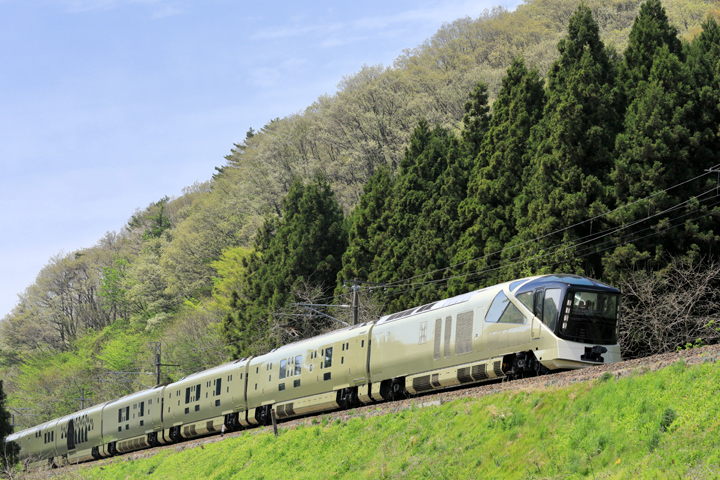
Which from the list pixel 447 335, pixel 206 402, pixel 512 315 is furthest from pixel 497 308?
pixel 206 402

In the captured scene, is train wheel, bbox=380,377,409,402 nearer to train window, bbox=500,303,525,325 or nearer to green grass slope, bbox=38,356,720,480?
green grass slope, bbox=38,356,720,480

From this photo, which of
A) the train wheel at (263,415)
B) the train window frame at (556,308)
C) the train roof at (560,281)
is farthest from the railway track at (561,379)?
the train wheel at (263,415)

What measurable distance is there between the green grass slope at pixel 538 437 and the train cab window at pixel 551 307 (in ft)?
9.05

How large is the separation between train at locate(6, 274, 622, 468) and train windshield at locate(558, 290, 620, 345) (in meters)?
0.02

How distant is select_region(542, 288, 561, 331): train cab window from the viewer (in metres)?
19.3

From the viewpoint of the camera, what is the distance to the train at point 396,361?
Answer: 19.6 meters

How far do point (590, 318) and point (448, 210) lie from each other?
60.3 ft

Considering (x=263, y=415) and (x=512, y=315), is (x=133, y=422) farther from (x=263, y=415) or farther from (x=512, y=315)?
(x=512, y=315)

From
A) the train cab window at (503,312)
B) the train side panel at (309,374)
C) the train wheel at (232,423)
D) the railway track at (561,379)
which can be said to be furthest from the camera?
the train wheel at (232,423)

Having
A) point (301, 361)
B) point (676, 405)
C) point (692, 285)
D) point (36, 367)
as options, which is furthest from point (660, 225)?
point (36, 367)

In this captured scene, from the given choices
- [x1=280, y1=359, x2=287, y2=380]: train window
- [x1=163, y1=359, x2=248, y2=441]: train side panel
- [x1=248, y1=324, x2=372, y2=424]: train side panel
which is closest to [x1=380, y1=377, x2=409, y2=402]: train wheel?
[x1=248, y1=324, x2=372, y2=424]: train side panel

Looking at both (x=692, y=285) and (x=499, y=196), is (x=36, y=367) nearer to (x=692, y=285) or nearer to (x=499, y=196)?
(x=499, y=196)

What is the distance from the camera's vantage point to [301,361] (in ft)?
96.2

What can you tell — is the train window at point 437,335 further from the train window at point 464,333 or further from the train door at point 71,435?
the train door at point 71,435
